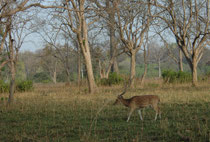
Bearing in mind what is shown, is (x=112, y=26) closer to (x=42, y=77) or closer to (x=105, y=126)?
(x=105, y=126)

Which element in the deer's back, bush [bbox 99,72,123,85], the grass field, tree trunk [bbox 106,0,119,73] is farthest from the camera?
bush [bbox 99,72,123,85]

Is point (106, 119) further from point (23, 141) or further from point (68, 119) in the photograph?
A: point (23, 141)

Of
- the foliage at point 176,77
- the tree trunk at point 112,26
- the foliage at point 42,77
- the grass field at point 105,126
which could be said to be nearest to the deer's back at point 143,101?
the grass field at point 105,126

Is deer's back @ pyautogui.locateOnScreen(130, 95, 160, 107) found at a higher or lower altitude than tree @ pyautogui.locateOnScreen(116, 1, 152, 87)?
lower

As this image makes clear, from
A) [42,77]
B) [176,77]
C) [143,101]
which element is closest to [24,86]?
[176,77]

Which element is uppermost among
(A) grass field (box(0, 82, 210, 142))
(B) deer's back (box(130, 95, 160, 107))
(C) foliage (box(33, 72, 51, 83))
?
(C) foliage (box(33, 72, 51, 83))

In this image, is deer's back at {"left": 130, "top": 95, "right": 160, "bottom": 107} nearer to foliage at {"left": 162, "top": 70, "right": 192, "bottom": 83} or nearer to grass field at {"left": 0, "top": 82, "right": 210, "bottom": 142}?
grass field at {"left": 0, "top": 82, "right": 210, "bottom": 142}

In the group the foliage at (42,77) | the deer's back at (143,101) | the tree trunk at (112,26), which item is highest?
the tree trunk at (112,26)

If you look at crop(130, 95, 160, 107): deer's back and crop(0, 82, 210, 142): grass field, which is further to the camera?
crop(130, 95, 160, 107): deer's back

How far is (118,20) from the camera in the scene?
765 inches

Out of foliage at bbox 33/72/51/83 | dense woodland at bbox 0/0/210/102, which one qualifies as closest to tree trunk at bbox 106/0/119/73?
dense woodland at bbox 0/0/210/102

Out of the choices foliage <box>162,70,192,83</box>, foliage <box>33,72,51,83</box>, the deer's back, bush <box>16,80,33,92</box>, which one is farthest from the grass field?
foliage <box>33,72,51,83</box>

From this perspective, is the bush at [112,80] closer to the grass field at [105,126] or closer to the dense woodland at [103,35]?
the dense woodland at [103,35]

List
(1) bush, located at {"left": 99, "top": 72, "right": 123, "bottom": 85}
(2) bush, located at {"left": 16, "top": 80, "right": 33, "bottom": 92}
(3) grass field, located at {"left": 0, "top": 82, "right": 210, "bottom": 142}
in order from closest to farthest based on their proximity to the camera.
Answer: (3) grass field, located at {"left": 0, "top": 82, "right": 210, "bottom": 142}
(2) bush, located at {"left": 16, "top": 80, "right": 33, "bottom": 92}
(1) bush, located at {"left": 99, "top": 72, "right": 123, "bottom": 85}
